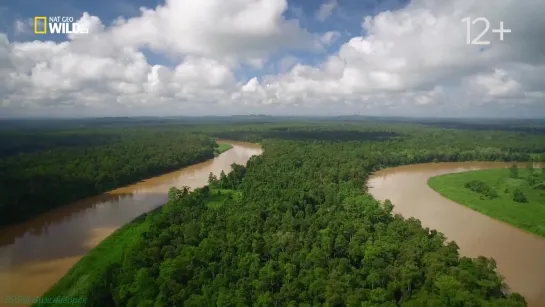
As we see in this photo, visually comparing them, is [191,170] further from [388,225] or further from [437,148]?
[437,148]

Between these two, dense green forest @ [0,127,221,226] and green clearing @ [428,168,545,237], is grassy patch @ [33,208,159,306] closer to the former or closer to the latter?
dense green forest @ [0,127,221,226]

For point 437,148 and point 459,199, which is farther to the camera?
point 437,148

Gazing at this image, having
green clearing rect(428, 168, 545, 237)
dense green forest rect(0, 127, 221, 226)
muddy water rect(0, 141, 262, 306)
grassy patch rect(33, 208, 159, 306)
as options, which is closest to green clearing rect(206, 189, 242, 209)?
muddy water rect(0, 141, 262, 306)

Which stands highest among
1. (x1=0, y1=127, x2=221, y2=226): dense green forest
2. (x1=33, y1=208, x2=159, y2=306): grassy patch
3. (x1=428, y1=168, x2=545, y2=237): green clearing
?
(x1=0, y1=127, x2=221, y2=226): dense green forest

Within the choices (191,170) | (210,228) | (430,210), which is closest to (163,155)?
(191,170)

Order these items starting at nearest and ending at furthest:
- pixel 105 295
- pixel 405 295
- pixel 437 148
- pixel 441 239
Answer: pixel 405 295 → pixel 105 295 → pixel 441 239 → pixel 437 148

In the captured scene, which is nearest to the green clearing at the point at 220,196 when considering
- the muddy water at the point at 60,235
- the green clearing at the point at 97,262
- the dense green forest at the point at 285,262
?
the dense green forest at the point at 285,262
